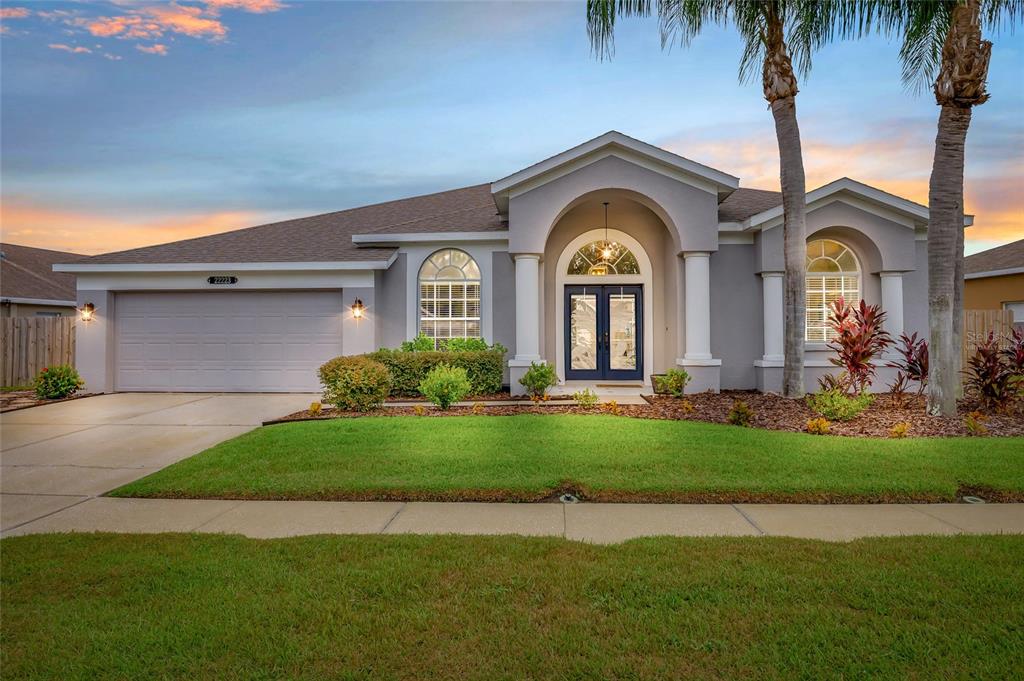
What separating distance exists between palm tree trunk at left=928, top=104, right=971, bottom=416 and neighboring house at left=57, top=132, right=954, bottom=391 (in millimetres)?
3033

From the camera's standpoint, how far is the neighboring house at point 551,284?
12.9 meters

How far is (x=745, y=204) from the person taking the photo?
596 inches

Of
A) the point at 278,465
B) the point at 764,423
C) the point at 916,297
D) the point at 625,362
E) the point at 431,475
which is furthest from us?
the point at 625,362

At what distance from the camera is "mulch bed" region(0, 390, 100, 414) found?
465 inches

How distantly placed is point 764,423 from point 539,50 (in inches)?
404

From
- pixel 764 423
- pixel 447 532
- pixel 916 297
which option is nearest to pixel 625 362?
pixel 764 423

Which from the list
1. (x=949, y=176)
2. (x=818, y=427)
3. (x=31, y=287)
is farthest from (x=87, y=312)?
(x=949, y=176)

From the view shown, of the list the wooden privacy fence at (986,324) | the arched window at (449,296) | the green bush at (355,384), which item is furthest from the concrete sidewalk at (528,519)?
the wooden privacy fence at (986,324)

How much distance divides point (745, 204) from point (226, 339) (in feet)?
45.6

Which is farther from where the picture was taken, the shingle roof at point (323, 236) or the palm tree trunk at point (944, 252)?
the shingle roof at point (323, 236)

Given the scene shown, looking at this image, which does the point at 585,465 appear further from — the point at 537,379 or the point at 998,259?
the point at 998,259

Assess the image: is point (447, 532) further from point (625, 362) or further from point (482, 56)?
point (482, 56)

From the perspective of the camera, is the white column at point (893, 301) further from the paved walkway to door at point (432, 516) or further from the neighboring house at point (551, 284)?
the paved walkway to door at point (432, 516)

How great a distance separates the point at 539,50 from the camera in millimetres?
13930
